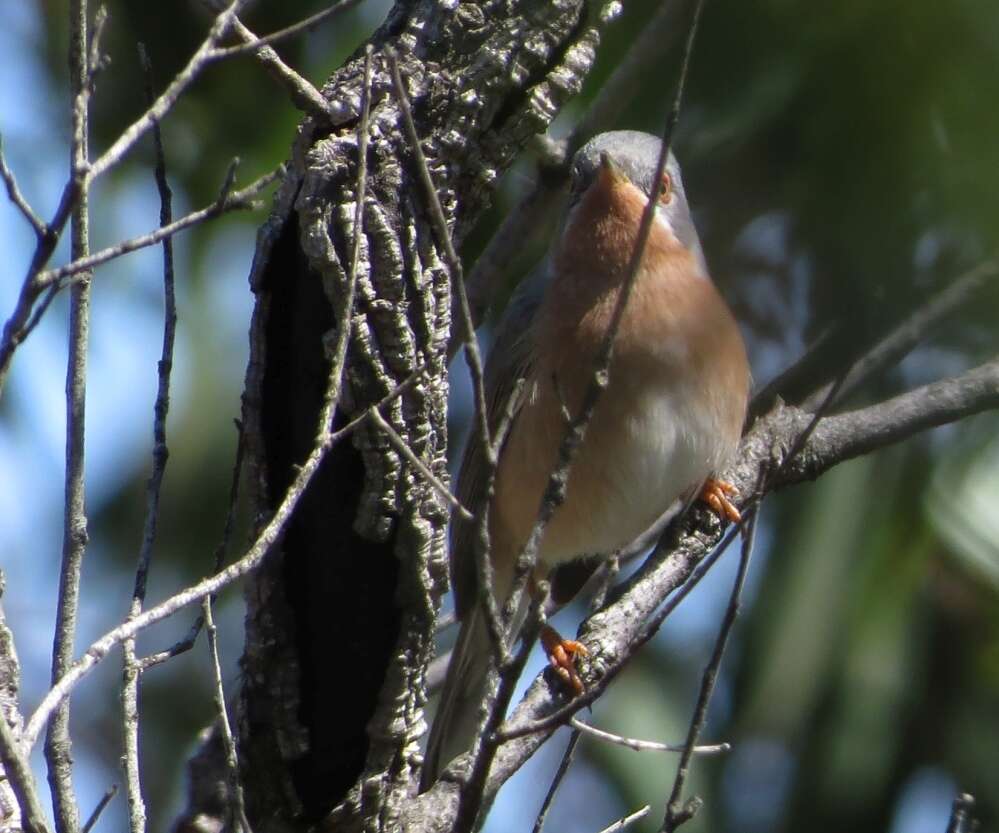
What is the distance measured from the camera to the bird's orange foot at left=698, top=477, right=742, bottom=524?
4.30 m

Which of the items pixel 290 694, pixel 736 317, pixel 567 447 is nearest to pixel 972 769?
pixel 736 317

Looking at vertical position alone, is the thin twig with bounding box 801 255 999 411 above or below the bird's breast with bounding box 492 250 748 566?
below

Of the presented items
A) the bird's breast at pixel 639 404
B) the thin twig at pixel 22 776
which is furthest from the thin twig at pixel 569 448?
the bird's breast at pixel 639 404

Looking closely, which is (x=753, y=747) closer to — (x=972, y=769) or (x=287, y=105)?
(x=972, y=769)

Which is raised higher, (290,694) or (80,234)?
(80,234)

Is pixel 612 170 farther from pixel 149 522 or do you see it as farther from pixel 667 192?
pixel 149 522

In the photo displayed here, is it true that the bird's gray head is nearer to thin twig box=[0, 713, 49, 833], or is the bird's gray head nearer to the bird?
the bird

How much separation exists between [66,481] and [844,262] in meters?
1.42

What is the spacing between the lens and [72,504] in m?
2.51

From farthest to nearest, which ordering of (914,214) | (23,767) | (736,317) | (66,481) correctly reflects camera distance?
(736,317) < (66,481) < (23,767) < (914,214)

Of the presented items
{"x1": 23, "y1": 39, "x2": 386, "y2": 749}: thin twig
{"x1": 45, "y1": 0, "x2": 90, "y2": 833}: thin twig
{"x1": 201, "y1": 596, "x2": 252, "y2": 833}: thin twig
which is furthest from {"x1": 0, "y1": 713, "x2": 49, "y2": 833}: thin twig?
{"x1": 201, "y1": 596, "x2": 252, "y2": 833}: thin twig

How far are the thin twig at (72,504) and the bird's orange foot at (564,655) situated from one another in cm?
105

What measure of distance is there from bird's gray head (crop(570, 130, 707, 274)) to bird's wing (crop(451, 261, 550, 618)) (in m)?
0.36

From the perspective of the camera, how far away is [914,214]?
1654 millimetres
